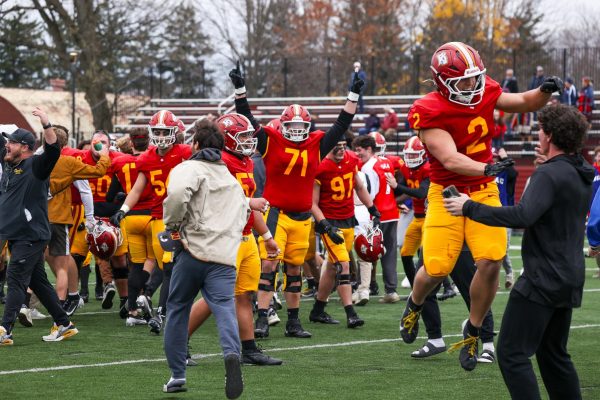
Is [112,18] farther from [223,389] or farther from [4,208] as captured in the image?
[223,389]

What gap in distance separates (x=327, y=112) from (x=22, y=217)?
2614 centimetres

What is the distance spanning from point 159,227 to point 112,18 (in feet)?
91.8

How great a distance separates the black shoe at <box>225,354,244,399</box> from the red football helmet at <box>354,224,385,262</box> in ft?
17.9

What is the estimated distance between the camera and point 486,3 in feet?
167

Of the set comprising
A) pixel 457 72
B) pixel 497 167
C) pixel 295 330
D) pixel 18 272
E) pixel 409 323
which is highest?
pixel 457 72

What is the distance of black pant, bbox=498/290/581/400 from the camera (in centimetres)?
570

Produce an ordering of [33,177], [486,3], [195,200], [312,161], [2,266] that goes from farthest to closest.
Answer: [486,3] < [2,266] < [312,161] < [33,177] < [195,200]

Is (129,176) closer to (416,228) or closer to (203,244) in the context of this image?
(416,228)

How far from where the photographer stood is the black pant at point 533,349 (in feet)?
18.7

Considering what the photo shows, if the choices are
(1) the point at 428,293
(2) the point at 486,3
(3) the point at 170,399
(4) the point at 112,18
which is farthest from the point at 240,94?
(2) the point at 486,3

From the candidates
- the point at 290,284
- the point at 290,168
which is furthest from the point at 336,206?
the point at 290,168

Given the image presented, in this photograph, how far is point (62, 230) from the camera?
11461mm

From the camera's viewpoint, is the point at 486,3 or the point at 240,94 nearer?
the point at 240,94

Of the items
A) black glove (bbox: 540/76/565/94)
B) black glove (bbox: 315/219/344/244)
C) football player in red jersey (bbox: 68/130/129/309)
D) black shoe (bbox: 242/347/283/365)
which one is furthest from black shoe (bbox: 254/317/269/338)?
black glove (bbox: 540/76/565/94)
